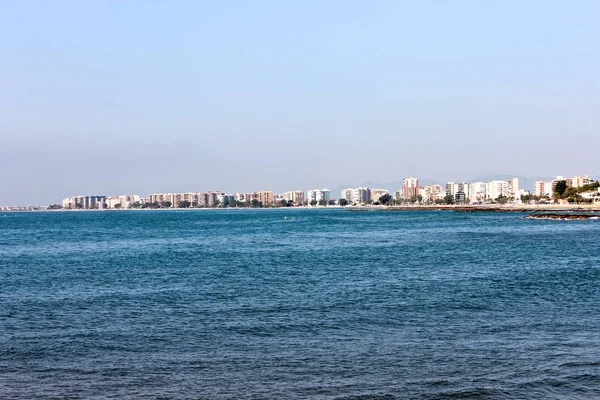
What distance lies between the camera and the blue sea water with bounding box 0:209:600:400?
1160 cm

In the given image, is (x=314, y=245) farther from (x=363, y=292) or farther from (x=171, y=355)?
(x=171, y=355)

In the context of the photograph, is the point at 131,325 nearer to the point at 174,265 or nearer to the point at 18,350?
the point at 18,350

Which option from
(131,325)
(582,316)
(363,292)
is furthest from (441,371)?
(363,292)

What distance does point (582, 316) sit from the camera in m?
17.3

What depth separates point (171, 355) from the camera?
45.6 feet

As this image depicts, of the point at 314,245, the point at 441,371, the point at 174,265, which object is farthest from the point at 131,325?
the point at 314,245

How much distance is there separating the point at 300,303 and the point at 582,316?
784 cm

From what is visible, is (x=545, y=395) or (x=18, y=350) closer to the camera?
(x=545, y=395)

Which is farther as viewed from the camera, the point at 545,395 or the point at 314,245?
the point at 314,245

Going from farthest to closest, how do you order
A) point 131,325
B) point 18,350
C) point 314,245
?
point 314,245 < point 131,325 < point 18,350

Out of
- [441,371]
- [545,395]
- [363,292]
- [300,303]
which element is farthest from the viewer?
[363,292]

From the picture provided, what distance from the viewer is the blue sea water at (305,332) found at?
11.6 meters

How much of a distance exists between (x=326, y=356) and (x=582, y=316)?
7716 millimetres

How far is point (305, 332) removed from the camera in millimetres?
15891
